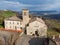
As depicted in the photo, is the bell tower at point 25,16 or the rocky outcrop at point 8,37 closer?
the rocky outcrop at point 8,37

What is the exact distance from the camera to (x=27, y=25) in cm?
4825

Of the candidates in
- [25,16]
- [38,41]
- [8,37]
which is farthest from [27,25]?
[38,41]

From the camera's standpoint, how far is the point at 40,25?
46.9 m

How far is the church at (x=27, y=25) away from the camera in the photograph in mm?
46731

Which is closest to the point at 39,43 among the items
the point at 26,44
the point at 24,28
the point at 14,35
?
the point at 26,44

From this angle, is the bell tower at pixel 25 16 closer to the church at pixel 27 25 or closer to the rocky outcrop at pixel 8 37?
the church at pixel 27 25

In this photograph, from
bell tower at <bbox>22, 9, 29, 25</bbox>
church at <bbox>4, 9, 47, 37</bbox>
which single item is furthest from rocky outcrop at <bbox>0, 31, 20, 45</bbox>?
bell tower at <bbox>22, 9, 29, 25</bbox>

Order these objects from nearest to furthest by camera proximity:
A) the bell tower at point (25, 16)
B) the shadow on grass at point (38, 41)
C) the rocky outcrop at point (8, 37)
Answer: the shadow on grass at point (38, 41) → the rocky outcrop at point (8, 37) → the bell tower at point (25, 16)

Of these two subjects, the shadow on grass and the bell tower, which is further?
the bell tower

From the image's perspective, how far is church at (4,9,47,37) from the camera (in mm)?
46731

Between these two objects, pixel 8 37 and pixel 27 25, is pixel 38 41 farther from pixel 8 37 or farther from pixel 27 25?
pixel 27 25

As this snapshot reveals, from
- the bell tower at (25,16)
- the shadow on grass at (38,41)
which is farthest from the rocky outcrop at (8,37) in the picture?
the bell tower at (25,16)

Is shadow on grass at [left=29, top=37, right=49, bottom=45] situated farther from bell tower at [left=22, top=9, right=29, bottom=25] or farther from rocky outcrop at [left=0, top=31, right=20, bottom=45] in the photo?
bell tower at [left=22, top=9, right=29, bottom=25]

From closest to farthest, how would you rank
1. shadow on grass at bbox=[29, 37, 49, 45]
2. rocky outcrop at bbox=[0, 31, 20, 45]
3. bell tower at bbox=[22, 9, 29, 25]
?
shadow on grass at bbox=[29, 37, 49, 45]
rocky outcrop at bbox=[0, 31, 20, 45]
bell tower at bbox=[22, 9, 29, 25]
